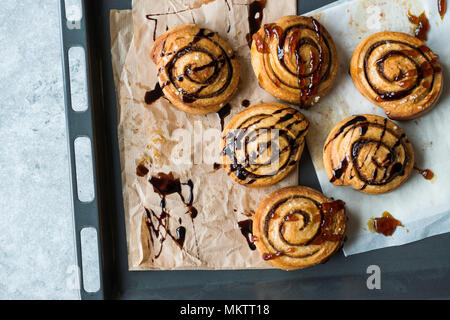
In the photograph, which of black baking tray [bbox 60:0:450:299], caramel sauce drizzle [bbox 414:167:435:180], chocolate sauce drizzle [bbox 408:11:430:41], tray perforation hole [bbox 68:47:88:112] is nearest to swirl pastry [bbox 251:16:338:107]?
Result: black baking tray [bbox 60:0:450:299]

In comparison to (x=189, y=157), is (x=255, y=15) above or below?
above

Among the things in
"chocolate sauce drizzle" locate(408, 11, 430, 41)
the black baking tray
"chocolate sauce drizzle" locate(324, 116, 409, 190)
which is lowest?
the black baking tray

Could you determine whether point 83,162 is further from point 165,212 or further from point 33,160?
point 165,212

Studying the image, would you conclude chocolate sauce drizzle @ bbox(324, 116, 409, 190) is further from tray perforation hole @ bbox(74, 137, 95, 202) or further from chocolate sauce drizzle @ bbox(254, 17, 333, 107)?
tray perforation hole @ bbox(74, 137, 95, 202)

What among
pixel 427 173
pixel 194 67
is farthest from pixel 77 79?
pixel 427 173

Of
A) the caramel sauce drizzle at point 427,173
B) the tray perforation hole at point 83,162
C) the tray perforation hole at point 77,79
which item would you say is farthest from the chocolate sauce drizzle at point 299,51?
the tray perforation hole at point 83,162

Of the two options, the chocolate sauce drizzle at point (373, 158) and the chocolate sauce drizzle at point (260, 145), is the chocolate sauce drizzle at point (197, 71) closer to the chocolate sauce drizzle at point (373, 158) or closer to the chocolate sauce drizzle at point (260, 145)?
the chocolate sauce drizzle at point (260, 145)
